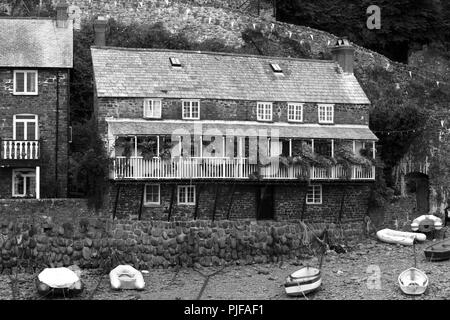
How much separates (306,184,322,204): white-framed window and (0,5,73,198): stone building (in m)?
12.0

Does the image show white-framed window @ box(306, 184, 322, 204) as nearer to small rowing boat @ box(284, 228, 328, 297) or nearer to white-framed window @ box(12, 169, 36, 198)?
small rowing boat @ box(284, 228, 328, 297)

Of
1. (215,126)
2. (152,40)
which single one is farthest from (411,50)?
(215,126)

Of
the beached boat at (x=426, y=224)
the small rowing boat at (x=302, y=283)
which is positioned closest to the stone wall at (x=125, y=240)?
the small rowing boat at (x=302, y=283)

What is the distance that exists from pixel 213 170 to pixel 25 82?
10298 mm

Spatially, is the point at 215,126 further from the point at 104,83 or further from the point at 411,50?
the point at 411,50

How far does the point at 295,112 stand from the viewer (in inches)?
2041

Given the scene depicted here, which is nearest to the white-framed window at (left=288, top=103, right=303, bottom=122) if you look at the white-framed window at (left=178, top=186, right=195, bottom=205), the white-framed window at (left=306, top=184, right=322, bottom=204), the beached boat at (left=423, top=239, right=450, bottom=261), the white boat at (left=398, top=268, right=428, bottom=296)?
the white-framed window at (left=306, top=184, right=322, bottom=204)

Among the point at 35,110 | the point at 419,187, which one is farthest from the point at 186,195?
the point at 419,187

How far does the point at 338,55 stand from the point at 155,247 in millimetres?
17697

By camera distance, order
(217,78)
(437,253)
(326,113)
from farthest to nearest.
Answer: (326,113), (217,78), (437,253)

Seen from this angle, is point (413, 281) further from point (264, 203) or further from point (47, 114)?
point (47, 114)

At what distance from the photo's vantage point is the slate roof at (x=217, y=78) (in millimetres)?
49594
